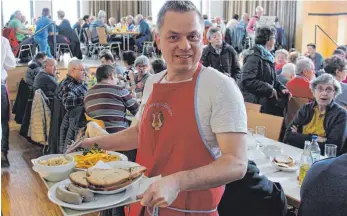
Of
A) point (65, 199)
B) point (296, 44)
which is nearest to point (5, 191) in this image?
point (65, 199)

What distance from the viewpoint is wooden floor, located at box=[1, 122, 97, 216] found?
3.47 meters

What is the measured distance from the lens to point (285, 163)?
7.77 feet

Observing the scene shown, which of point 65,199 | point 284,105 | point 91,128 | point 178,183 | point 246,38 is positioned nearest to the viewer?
point 178,183

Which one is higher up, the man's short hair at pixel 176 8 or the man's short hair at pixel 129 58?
the man's short hair at pixel 176 8

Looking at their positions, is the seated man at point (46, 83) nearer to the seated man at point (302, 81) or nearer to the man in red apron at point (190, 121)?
the seated man at point (302, 81)

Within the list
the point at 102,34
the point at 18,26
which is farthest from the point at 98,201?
the point at 102,34

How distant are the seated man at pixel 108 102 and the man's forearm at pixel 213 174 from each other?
2.52 m

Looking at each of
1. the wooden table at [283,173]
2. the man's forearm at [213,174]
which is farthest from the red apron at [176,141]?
the wooden table at [283,173]

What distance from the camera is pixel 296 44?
11.7 metres

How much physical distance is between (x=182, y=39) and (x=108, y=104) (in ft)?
7.99

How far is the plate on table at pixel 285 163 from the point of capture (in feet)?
7.53

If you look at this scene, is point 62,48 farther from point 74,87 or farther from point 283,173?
point 283,173

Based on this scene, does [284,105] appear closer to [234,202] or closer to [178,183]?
[234,202]

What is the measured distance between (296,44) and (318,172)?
36.5 feet
